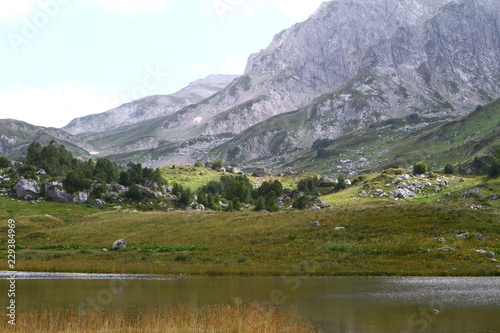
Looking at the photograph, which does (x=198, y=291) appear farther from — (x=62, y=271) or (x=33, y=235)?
(x=33, y=235)

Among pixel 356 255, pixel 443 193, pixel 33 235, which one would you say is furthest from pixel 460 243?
pixel 443 193

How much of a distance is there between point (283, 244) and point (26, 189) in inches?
4375

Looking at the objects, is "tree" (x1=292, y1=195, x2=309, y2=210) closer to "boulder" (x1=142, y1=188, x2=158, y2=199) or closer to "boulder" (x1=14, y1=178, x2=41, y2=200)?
"boulder" (x1=142, y1=188, x2=158, y2=199)

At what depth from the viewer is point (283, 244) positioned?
66625mm

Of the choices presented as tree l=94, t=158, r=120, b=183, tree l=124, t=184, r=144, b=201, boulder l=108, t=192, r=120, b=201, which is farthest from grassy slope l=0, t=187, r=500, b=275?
tree l=94, t=158, r=120, b=183

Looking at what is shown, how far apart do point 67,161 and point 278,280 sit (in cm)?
17141

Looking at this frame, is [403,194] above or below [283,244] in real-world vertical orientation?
above

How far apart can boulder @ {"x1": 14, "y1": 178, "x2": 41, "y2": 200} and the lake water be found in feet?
332

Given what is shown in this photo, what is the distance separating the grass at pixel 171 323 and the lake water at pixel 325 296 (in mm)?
3206

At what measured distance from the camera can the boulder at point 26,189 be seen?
458 feet

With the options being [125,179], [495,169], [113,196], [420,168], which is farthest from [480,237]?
[125,179]

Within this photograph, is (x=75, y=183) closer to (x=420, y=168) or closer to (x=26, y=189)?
(x=26, y=189)

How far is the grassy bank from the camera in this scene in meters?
53.4

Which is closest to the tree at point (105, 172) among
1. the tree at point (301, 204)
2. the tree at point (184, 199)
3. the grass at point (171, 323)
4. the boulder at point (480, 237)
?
the tree at point (184, 199)
